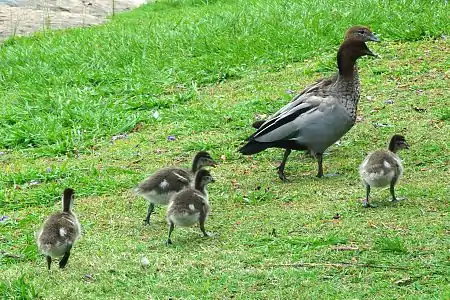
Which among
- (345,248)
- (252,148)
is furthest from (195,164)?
(345,248)

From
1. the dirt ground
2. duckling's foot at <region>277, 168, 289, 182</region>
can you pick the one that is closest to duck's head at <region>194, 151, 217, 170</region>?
duckling's foot at <region>277, 168, 289, 182</region>

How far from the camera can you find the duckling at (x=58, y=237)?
6.82 meters

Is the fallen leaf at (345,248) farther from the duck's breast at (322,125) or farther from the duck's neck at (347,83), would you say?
the duck's neck at (347,83)

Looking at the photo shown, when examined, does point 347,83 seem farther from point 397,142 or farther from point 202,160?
point 202,160

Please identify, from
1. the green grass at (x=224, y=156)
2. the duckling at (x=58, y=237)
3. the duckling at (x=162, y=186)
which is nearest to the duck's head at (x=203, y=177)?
the duckling at (x=162, y=186)

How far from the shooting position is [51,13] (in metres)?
21.0

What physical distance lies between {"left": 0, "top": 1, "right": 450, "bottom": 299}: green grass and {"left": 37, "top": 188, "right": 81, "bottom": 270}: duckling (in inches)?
6.0

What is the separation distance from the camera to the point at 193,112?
11984mm

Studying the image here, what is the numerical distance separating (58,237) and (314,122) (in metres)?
3.30

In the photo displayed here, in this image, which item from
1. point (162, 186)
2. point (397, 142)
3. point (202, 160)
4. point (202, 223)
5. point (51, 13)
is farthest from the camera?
point (51, 13)

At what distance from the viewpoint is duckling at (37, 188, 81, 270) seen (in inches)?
269

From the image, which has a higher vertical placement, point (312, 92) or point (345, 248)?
point (312, 92)

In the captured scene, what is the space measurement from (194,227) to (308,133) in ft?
5.98

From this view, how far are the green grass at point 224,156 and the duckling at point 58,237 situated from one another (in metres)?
0.15
